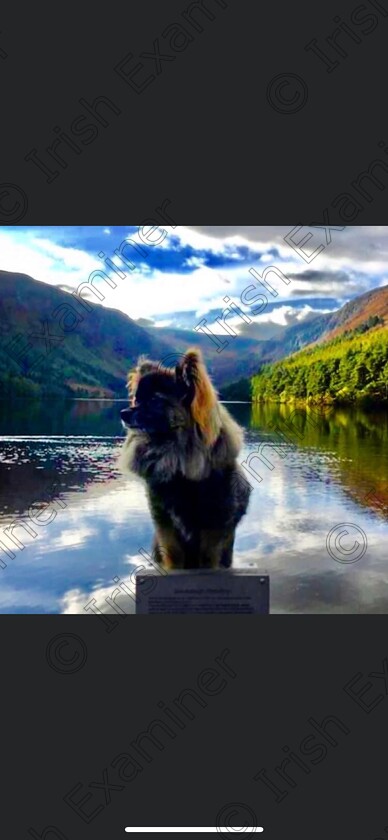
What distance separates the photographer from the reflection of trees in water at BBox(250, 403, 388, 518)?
3.50m

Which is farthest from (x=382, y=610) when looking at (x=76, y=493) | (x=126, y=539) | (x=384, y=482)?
(x=76, y=493)

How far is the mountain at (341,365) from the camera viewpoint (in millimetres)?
3621

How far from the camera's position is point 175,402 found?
3096 millimetres

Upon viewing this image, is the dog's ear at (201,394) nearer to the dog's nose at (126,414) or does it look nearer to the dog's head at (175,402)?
the dog's head at (175,402)

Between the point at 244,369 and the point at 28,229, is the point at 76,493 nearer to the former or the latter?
the point at 244,369

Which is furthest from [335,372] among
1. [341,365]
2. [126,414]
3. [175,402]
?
[126,414]

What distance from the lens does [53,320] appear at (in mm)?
3561

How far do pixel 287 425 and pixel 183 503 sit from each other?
33.0 inches

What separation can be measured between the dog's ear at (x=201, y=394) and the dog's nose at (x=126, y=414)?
32 cm

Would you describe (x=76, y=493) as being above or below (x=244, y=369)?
below

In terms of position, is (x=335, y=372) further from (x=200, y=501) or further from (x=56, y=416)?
(x=56, y=416)

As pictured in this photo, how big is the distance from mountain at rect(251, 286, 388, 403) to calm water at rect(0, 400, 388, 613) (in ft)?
0.94

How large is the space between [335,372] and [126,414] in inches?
53.6

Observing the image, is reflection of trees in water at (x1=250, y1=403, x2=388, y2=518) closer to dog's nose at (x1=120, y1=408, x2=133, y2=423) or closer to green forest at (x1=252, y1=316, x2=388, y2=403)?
green forest at (x1=252, y1=316, x2=388, y2=403)
